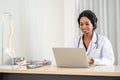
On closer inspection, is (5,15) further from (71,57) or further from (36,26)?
(71,57)

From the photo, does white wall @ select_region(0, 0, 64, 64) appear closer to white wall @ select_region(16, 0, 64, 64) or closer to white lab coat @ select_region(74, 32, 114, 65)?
white wall @ select_region(16, 0, 64, 64)

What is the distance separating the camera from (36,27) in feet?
8.83

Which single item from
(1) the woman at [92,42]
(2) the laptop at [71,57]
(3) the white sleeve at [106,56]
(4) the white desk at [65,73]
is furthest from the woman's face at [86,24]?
(4) the white desk at [65,73]

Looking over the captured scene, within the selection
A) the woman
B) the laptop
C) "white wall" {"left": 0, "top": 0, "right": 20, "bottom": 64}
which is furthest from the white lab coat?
"white wall" {"left": 0, "top": 0, "right": 20, "bottom": 64}

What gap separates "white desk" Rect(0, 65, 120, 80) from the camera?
1450mm

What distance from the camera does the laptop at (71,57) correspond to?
5.69 ft

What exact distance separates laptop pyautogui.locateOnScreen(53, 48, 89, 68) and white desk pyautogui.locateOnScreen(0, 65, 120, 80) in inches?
4.8

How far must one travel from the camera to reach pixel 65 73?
157cm

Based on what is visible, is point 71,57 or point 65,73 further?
point 71,57

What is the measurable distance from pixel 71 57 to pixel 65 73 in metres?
0.23

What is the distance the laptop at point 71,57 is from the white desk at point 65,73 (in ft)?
0.40

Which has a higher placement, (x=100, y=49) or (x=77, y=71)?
(x=100, y=49)

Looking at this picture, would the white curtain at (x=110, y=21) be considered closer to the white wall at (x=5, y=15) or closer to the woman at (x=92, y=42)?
the woman at (x=92, y=42)

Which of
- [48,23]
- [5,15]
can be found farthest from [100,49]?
[5,15]
